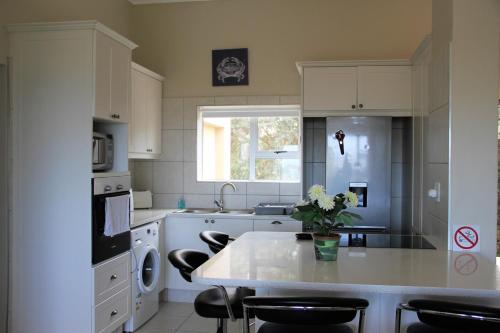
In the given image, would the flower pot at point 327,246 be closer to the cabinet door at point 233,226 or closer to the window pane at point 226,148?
the cabinet door at point 233,226

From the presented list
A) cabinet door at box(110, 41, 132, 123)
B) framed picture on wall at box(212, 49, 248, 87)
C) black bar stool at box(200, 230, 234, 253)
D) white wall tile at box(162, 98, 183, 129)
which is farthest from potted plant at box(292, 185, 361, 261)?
white wall tile at box(162, 98, 183, 129)

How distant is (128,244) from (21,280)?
2.51ft

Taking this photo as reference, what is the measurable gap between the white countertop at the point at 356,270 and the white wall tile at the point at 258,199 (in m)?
2.18

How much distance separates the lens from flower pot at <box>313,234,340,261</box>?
6.82 ft

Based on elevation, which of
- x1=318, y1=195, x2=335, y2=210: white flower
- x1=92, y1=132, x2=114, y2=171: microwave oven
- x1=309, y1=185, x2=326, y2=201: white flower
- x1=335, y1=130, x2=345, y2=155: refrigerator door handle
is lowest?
x1=318, y1=195, x2=335, y2=210: white flower

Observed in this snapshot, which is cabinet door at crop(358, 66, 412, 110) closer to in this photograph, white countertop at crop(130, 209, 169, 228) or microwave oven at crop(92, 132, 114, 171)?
white countertop at crop(130, 209, 169, 228)

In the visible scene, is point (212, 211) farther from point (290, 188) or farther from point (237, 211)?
point (290, 188)

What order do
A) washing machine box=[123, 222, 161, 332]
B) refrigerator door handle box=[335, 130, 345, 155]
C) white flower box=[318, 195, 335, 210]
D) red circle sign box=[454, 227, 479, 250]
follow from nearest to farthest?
white flower box=[318, 195, 335, 210]
red circle sign box=[454, 227, 479, 250]
washing machine box=[123, 222, 161, 332]
refrigerator door handle box=[335, 130, 345, 155]

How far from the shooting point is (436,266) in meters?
2.04

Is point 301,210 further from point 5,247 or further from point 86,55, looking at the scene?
point 5,247

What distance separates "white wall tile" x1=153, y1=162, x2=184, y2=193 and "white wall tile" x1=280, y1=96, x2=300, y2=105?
4.21 feet

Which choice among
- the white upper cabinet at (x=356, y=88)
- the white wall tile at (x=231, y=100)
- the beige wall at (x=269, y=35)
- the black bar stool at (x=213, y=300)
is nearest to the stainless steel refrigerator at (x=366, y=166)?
the white upper cabinet at (x=356, y=88)

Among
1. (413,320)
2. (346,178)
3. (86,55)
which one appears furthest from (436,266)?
(86,55)

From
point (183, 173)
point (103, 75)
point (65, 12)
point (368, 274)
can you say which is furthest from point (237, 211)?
point (368, 274)
